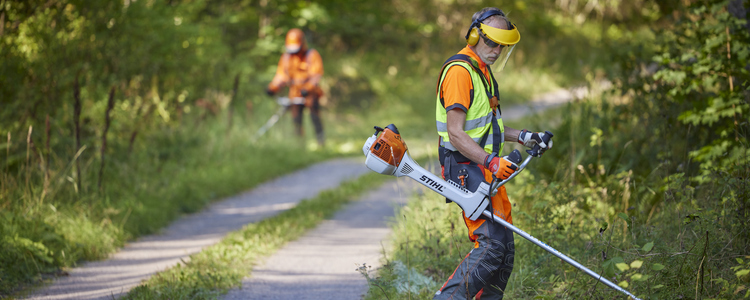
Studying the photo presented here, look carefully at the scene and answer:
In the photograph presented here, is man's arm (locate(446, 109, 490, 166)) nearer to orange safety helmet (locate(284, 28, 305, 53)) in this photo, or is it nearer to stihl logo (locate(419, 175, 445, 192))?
stihl logo (locate(419, 175, 445, 192))

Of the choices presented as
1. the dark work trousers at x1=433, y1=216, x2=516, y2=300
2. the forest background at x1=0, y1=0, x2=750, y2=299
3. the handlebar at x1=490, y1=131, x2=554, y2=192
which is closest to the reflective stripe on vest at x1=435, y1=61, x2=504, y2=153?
the handlebar at x1=490, y1=131, x2=554, y2=192

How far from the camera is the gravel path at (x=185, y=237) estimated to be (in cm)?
454

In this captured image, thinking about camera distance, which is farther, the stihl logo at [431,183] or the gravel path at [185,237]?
the gravel path at [185,237]

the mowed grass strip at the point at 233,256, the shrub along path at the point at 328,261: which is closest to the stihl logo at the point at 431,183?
the shrub along path at the point at 328,261

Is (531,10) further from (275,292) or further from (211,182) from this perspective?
(275,292)

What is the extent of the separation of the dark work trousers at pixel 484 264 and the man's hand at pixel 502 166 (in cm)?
40

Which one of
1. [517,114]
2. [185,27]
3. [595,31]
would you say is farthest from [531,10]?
[185,27]

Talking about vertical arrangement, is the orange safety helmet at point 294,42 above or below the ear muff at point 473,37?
below

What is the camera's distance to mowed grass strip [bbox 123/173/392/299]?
4.12 meters

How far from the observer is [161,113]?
889 centimetres

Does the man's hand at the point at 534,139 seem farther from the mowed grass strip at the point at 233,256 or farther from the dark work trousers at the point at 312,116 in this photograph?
the dark work trousers at the point at 312,116

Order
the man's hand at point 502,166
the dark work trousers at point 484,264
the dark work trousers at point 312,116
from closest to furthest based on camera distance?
the man's hand at point 502,166 → the dark work trousers at point 484,264 → the dark work trousers at point 312,116

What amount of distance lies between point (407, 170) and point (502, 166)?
58 centimetres

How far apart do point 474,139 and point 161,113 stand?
22.2ft
